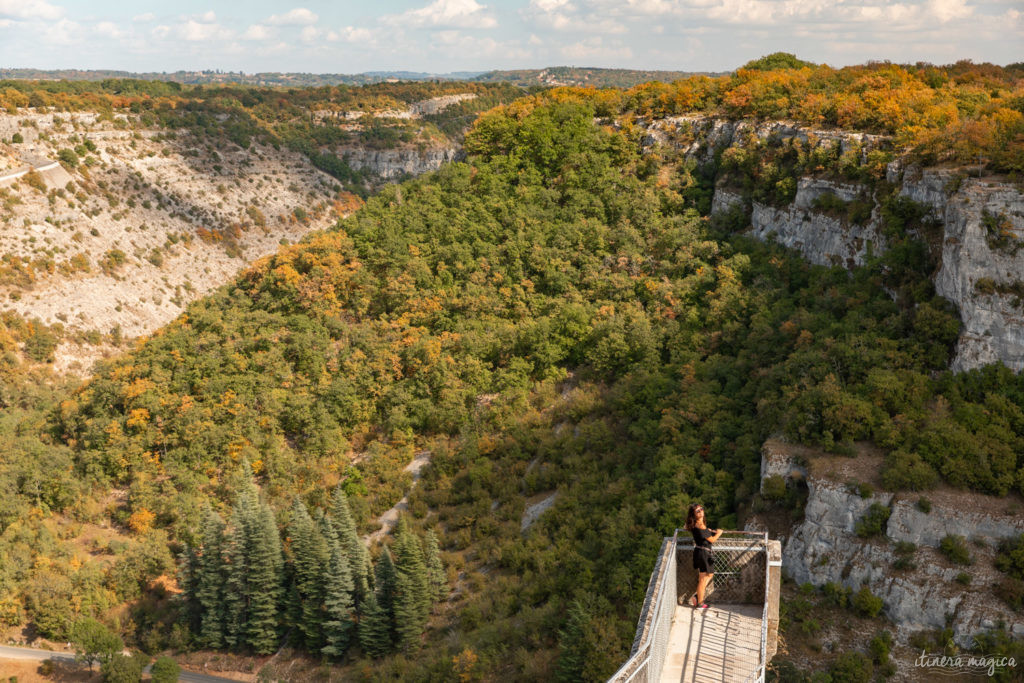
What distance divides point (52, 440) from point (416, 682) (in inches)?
998

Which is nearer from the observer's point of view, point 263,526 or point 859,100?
point 263,526

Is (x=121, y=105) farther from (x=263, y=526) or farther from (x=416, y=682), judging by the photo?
(x=416, y=682)

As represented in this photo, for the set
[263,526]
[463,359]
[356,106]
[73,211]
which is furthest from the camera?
[356,106]

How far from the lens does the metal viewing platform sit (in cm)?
1009

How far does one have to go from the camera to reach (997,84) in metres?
32.7

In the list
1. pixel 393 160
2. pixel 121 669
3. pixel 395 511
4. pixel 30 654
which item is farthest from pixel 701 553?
pixel 393 160

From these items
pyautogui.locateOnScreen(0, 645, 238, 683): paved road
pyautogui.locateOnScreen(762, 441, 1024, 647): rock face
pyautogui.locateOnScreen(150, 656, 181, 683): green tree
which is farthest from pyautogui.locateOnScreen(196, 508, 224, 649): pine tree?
pyautogui.locateOnScreen(762, 441, 1024, 647): rock face

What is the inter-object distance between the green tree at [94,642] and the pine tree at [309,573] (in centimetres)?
716

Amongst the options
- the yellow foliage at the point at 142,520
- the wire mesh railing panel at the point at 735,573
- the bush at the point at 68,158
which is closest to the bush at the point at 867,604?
the wire mesh railing panel at the point at 735,573

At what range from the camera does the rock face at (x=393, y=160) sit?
4313 inches

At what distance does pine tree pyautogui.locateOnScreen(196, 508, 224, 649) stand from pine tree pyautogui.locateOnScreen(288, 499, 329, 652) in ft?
10.6

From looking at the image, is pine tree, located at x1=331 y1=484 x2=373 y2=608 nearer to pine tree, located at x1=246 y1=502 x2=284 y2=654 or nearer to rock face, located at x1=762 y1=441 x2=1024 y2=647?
pine tree, located at x1=246 y1=502 x2=284 y2=654

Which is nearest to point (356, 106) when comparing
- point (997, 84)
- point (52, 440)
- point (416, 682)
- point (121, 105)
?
point (121, 105)

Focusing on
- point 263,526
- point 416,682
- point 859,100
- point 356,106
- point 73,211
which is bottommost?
point 416,682
